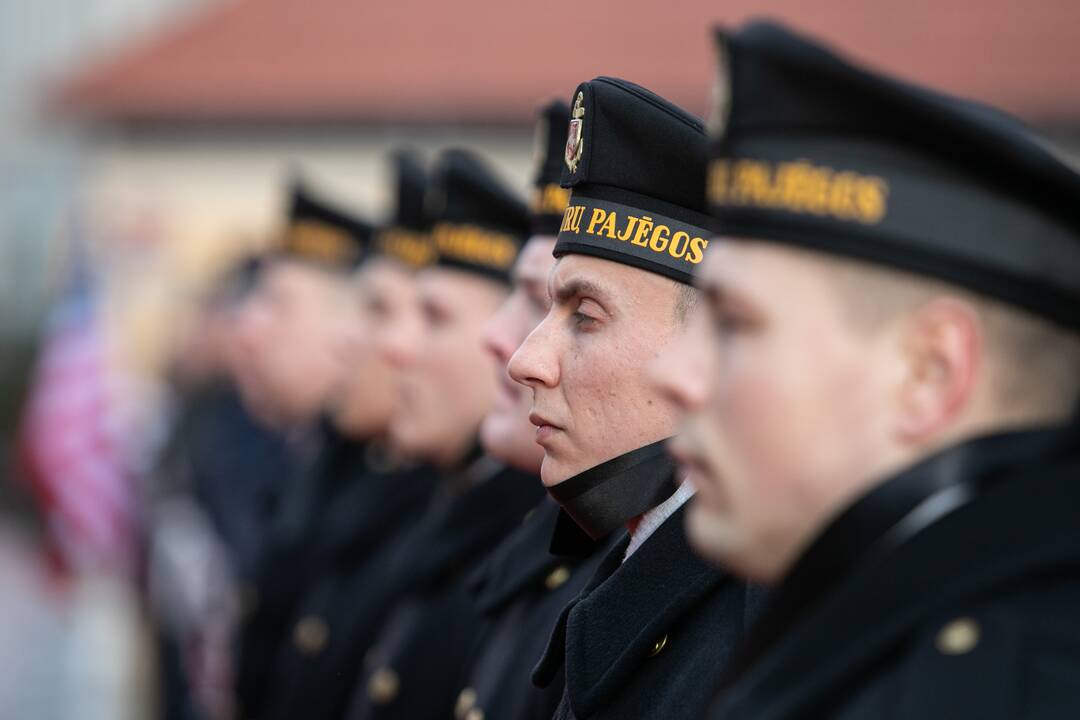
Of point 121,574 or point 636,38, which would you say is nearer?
point 121,574

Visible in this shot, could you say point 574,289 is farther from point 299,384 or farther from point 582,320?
point 299,384

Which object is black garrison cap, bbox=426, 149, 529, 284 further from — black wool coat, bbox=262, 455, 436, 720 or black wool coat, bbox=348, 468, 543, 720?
black wool coat, bbox=262, 455, 436, 720

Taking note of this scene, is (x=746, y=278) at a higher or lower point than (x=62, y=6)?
higher

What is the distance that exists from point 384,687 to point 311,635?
1.04 m

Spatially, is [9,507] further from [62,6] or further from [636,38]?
[62,6]

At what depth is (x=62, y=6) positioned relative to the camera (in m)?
29.4

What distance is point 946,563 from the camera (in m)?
1.64

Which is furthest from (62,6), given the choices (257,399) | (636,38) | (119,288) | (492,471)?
(492,471)

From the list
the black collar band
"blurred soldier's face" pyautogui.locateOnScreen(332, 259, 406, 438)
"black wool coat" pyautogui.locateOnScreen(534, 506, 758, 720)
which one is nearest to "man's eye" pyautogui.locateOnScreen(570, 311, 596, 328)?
the black collar band

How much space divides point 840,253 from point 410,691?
2.81 meters

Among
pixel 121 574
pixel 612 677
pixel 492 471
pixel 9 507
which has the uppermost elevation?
pixel 612 677

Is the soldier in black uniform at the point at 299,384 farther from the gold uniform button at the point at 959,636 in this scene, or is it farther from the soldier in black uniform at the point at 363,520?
the gold uniform button at the point at 959,636

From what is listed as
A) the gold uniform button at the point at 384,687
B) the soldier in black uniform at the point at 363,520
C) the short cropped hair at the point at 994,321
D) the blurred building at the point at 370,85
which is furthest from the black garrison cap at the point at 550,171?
the blurred building at the point at 370,85

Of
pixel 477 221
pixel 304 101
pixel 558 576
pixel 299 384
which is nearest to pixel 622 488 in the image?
pixel 558 576
